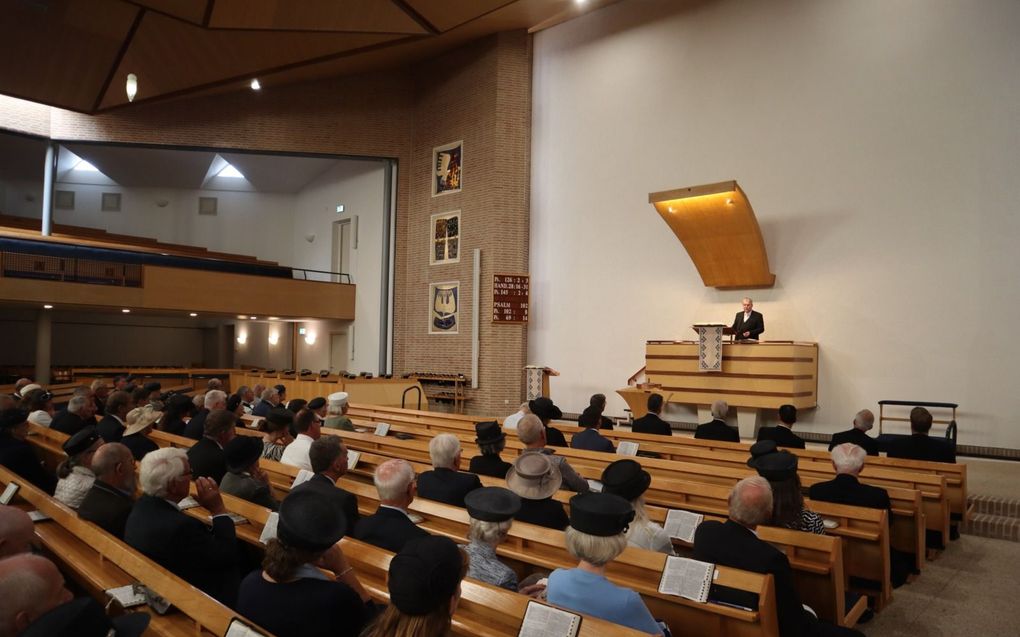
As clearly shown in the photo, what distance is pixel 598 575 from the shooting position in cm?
209

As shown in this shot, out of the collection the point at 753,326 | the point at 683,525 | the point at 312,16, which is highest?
the point at 312,16

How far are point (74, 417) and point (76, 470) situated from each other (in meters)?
2.73

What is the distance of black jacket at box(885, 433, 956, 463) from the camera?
545 cm

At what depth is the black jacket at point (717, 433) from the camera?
20.7 feet

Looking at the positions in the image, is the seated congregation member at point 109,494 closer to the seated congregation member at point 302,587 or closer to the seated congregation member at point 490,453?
the seated congregation member at point 302,587

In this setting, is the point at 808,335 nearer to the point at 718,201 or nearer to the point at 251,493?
the point at 718,201

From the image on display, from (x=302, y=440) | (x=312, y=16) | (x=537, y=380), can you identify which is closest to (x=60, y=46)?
(x=312, y=16)

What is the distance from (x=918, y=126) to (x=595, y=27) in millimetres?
6292

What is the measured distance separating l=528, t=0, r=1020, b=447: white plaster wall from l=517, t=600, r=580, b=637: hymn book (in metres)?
8.71

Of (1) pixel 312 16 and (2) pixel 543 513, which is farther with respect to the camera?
(1) pixel 312 16

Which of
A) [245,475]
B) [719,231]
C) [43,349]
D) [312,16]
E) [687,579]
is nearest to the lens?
[687,579]

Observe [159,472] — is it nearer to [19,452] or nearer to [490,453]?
[490,453]

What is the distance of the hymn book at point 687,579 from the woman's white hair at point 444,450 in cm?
158

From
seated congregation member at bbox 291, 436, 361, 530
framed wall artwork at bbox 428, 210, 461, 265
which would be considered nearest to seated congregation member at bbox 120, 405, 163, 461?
seated congregation member at bbox 291, 436, 361, 530
